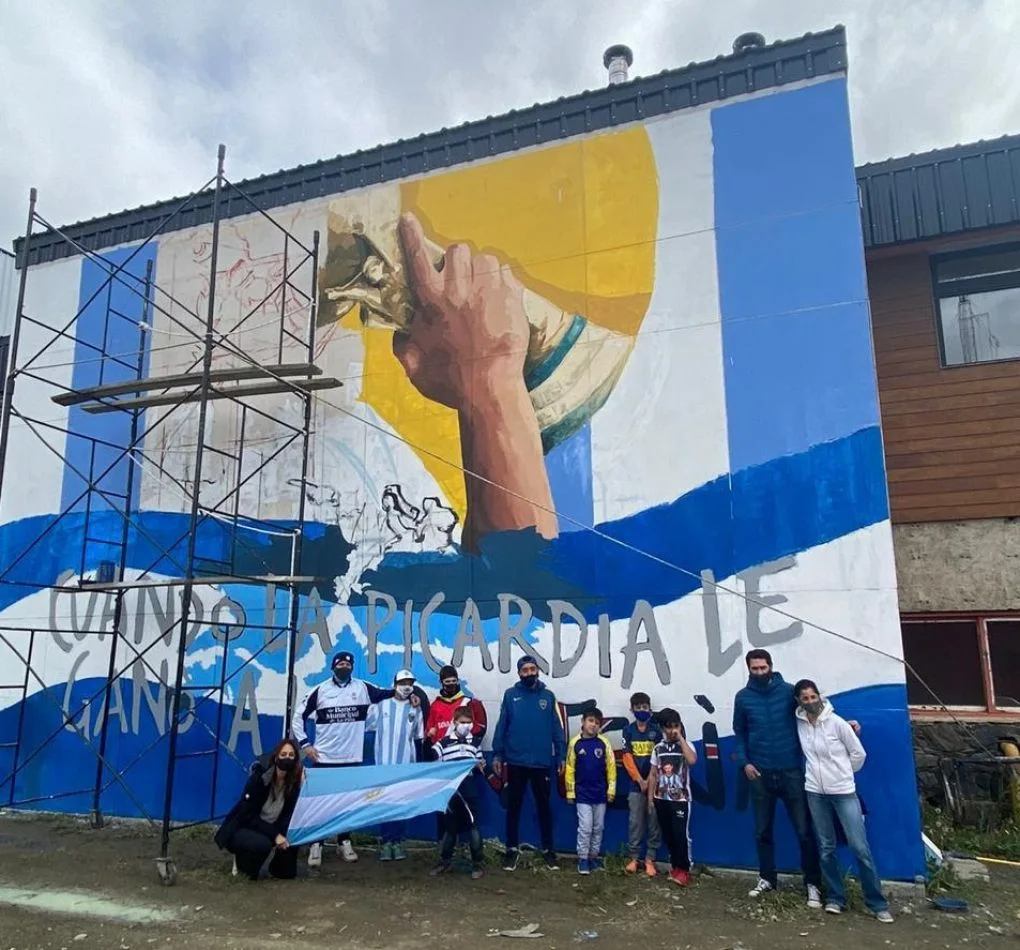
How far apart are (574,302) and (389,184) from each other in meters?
2.76

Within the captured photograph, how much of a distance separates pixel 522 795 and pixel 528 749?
0.43 m

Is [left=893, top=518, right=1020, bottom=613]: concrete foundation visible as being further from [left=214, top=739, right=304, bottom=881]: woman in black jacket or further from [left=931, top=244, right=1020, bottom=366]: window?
[left=214, top=739, right=304, bottom=881]: woman in black jacket

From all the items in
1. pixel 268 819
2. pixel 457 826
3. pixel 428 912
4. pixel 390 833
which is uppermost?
pixel 268 819

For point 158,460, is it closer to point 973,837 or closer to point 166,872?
point 166,872

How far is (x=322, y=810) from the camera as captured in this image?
6.95 m

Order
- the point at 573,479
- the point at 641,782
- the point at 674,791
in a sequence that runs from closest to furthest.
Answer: the point at 674,791
the point at 641,782
the point at 573,479

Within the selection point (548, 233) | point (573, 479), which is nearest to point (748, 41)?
point (548, 233)

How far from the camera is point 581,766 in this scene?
282 inches

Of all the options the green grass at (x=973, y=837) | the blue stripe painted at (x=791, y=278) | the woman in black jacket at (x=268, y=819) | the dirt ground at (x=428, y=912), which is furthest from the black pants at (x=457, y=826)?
the green grass at (x=973, y=837)

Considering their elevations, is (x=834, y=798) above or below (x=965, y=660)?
below

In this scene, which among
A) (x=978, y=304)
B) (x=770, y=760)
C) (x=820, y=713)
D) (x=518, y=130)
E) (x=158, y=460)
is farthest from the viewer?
(x=158, y=460)

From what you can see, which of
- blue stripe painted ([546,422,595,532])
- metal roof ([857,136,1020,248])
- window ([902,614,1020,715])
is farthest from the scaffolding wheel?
metal roof ([857,136,1020,248])

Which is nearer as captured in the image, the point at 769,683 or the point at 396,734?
the point at 769,683

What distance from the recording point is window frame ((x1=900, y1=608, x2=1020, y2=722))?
330 inches
